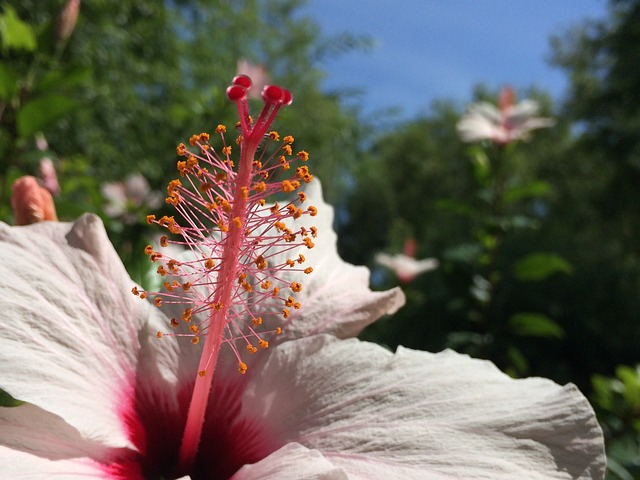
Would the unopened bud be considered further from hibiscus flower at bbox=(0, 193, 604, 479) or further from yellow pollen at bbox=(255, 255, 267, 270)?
yellow pollen at bbox=(255, 255, 267, 270)

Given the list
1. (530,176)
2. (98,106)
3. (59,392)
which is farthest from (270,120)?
(530,176)

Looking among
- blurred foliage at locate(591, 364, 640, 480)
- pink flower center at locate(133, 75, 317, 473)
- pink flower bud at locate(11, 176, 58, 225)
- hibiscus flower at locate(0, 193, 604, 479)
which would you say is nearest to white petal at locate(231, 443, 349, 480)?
hibiscus flower at locate(0, 193, 604, 479)

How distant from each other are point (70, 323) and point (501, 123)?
135 inches

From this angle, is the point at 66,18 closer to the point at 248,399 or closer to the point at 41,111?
the point at 41,111

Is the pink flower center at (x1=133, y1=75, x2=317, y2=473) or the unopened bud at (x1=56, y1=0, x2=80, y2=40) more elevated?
the unopened bud at (x1=56, y1=0, x2=80, y2=40)

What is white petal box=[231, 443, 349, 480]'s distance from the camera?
64 centimetres

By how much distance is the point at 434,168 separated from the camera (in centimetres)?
2230

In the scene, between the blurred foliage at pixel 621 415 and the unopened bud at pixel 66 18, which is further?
the blurred foliage at pixel 621 415

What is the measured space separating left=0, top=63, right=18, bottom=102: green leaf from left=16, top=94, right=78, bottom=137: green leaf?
7 cm

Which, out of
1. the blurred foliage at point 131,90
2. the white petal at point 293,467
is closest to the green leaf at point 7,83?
the blurred foliage at point 131,90

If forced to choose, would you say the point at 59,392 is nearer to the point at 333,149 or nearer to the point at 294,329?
the point at 294,329

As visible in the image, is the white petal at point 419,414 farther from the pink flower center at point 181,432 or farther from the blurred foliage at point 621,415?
the blurred foliage at point 621,415

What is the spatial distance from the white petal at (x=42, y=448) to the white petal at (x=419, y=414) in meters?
0.21

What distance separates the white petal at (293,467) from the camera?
640mm
